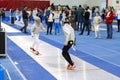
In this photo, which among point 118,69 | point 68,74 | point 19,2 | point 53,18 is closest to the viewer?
point 68,74

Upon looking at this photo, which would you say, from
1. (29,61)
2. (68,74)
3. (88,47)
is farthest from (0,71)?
(88,47)

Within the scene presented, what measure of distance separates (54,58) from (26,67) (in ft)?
6.95

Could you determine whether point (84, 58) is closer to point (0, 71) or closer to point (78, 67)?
point (78, 67)

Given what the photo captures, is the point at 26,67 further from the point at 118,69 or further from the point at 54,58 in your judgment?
the point at 118,69

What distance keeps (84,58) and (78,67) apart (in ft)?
6.14

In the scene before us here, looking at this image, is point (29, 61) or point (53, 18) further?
point (53, 18)

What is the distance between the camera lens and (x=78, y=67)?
11.8 meters

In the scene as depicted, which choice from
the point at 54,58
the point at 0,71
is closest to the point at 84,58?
the point at 54,58

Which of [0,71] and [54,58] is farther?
[54,58]

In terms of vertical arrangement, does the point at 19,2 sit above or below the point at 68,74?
above

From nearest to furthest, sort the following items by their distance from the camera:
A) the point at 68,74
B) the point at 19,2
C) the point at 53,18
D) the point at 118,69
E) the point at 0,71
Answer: the point at 0,71 → the point at 68,74 → the point at 118,69 → the point at 53,18 → the point at 19,2

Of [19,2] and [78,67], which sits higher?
[19,2]

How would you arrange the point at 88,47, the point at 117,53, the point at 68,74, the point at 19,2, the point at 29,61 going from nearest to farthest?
the point at 68,74
the point at 29,61
the point at 117,53
the point at 88,47
the point at 19,2

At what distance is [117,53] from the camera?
14953 millimetres
